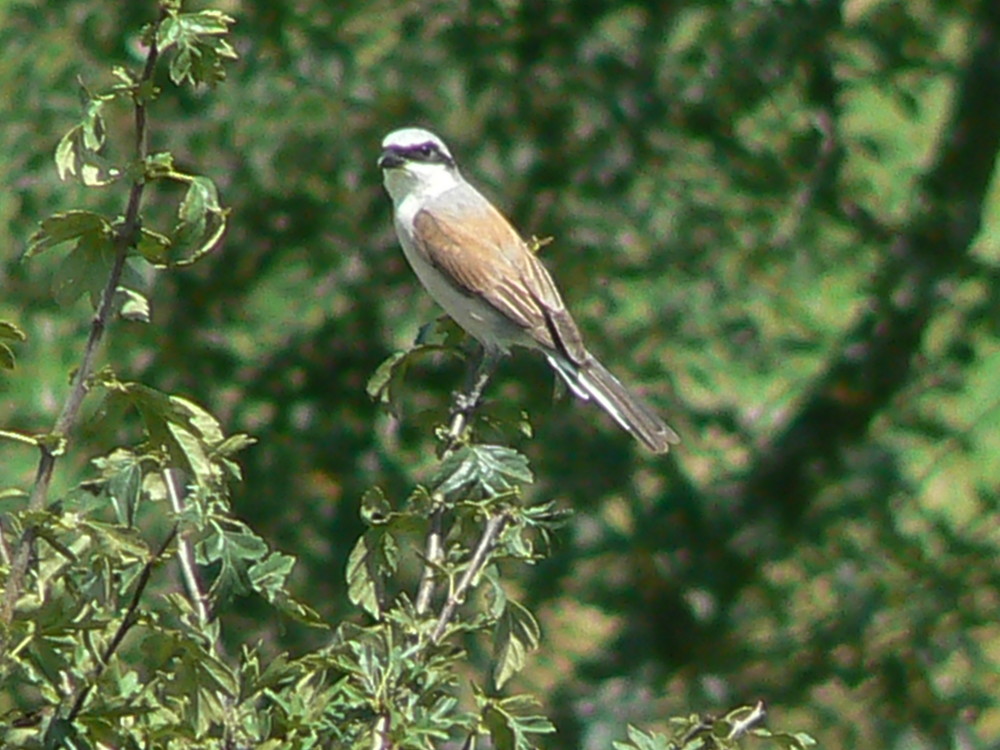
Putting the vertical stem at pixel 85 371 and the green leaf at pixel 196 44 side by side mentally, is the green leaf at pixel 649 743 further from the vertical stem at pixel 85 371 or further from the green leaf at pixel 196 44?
the green leaf at pixel 196 44

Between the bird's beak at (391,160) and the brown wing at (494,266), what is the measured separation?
0.51 feet

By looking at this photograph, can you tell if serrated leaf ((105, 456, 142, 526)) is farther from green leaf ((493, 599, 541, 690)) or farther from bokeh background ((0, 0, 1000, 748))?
bokeh background ((0, 0, 1000, 748))

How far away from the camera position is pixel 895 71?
546cm

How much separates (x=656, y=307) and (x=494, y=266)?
0.92m

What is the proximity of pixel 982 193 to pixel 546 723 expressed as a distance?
4.03 m


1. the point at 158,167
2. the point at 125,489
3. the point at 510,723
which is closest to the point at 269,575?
the point at 125,489

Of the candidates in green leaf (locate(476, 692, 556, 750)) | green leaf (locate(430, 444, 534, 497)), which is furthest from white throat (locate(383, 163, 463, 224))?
green leaf (locate(476, 692, 556, 750))

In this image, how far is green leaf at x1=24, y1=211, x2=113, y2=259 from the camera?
176 centimetres

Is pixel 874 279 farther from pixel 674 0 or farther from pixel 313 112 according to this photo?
pixel 313 112

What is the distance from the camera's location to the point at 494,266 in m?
4.63

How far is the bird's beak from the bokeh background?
24.4 inches

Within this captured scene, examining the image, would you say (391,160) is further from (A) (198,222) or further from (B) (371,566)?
(A) (198,222)

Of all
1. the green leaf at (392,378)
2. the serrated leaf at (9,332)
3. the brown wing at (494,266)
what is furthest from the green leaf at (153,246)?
the brown wing at (494,266)

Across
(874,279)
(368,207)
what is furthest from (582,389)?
(874,279)
